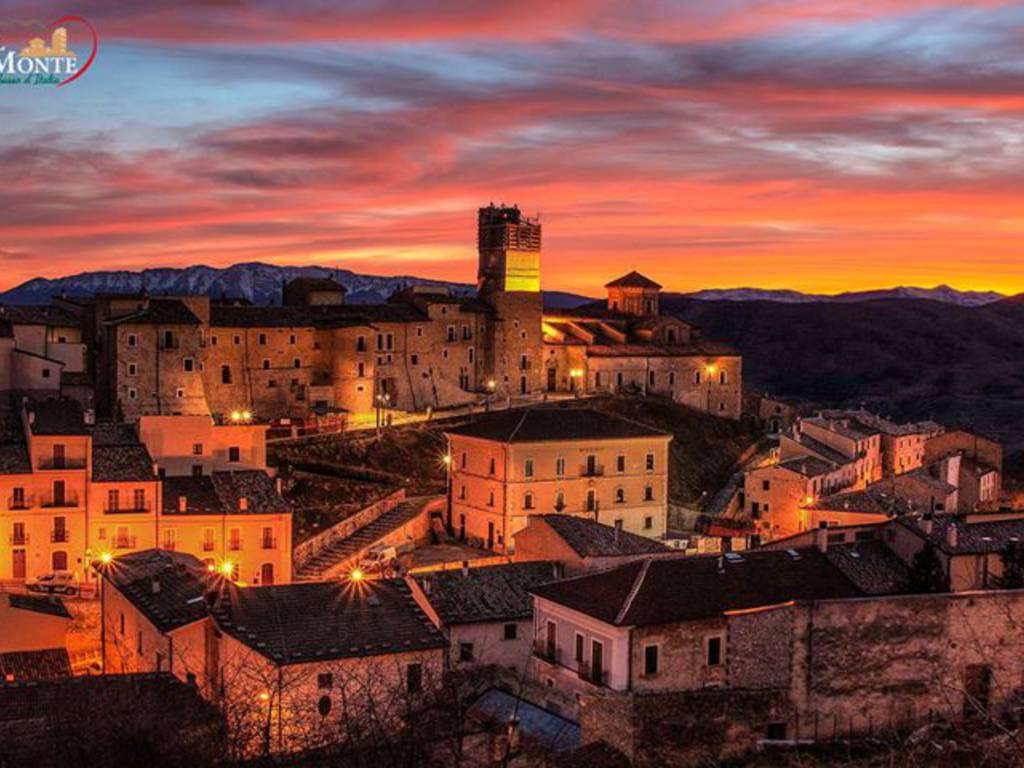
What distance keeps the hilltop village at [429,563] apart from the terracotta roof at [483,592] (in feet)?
0.35

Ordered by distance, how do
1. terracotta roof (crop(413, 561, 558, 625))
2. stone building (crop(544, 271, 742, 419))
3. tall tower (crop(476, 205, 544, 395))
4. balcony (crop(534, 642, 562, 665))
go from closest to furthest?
balcony (crop(534, 642, 562, 665)), terracotta roof (crop(413, 561, 558, 625)), tall tower (crop(476, 205, 544, 395)), stone building (crop(544, 271, 742, 419))

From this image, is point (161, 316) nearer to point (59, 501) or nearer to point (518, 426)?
point (518, 426)

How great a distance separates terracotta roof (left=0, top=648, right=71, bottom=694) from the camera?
Result: 104 ft

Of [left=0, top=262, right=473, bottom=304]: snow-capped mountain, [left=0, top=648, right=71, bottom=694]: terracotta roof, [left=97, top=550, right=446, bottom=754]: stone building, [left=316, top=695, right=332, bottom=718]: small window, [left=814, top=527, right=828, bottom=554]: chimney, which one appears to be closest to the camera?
[left=97, top=550, right=446, bottom=754]: stone building

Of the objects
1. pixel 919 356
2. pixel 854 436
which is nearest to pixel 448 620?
pixel 854 436

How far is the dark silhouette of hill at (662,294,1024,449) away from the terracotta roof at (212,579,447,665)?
362ft

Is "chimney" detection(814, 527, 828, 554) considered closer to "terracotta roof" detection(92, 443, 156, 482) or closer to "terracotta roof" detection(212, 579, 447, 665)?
"terracotta roof" detection(212, 579, 447, 665)

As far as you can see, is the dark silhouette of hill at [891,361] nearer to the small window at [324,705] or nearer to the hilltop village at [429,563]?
the hilltop village at [429,563]

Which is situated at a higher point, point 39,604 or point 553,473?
point 553,473

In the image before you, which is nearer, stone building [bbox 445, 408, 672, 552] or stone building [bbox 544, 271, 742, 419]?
stone building [bbox 445, 408, 672, 552]

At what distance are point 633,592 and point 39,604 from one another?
17.0 m

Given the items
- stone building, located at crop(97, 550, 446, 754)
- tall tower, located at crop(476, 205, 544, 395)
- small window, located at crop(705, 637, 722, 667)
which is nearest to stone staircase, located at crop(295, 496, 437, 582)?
stone building, located at crop(97, 550, 446, 754)

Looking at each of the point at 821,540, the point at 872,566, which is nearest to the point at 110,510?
the point at 821,540

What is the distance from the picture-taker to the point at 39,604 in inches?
1405
